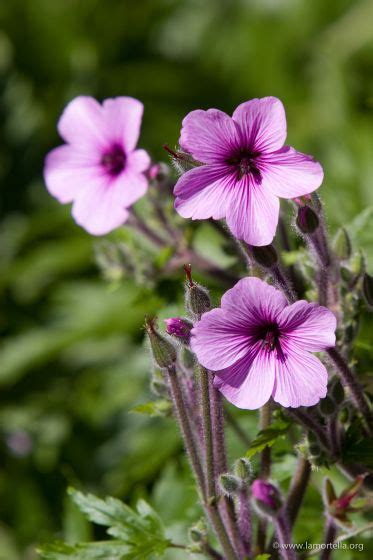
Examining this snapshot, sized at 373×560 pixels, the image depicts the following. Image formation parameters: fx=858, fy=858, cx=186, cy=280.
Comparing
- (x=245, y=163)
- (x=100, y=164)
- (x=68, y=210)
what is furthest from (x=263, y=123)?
(x=68, y=210)

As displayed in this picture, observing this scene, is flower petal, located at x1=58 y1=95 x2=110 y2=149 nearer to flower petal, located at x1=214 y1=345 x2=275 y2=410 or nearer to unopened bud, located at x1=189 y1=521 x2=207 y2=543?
flower petal, located at x1=214 y1=345 x2=275 y2=410

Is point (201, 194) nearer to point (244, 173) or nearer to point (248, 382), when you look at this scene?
point (244, 173)

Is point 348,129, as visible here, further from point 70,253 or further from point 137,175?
point 137,175

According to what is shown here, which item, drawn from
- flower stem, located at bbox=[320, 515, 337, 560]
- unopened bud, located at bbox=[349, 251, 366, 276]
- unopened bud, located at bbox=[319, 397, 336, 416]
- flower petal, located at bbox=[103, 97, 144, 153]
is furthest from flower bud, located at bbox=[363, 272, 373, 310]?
flower petal, located at bbox=[103, 97, 144, 153]

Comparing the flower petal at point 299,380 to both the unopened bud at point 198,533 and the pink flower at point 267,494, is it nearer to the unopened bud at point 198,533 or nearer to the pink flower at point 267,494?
the pink flower at point 267,494

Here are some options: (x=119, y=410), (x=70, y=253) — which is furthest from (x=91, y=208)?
(x=119, y=410)

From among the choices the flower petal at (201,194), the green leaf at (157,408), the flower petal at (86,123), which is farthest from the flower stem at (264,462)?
the flower petal at (86,123)
